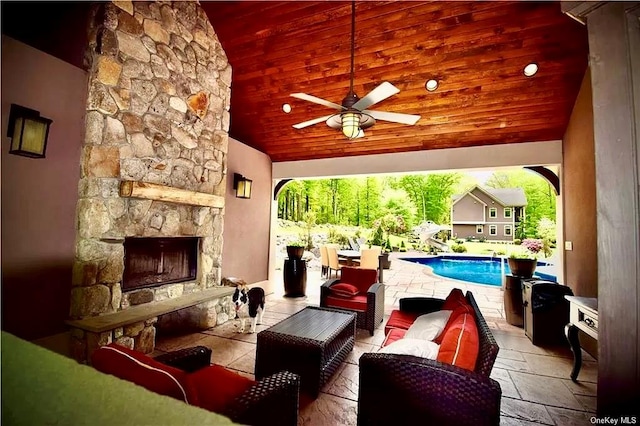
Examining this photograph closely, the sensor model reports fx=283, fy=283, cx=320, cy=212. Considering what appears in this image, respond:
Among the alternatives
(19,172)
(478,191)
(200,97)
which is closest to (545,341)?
(200,97)

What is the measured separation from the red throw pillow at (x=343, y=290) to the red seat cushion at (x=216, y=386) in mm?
2492

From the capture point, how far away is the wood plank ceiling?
348cm

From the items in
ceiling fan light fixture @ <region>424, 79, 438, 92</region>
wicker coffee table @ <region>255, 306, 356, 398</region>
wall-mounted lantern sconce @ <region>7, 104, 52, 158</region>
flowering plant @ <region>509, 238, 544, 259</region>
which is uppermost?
ceiling fan light fixture @ <region>424, 79, 438, 92</region>

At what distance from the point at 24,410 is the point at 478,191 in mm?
22587

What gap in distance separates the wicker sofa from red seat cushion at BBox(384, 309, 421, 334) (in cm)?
117

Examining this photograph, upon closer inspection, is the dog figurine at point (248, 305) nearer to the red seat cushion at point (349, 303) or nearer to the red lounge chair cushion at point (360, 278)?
the red seat cushion at point (349, 303)

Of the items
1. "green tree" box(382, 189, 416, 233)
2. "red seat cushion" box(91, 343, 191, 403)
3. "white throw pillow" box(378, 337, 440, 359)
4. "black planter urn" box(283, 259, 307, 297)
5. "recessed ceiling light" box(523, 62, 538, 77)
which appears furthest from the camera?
"green tree" box(382, 189, 416, 233)

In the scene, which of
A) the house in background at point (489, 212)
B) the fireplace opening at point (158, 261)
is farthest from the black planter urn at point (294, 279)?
the house in background at point (489, 212)

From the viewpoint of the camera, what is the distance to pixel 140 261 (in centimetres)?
333

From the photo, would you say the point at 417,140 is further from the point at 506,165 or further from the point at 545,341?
the point at 545,341

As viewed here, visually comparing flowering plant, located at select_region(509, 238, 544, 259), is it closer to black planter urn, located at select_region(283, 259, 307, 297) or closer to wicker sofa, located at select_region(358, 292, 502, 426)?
wicker sofa, located at select_region(358, 292, 502, 426)

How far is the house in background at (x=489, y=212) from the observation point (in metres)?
19.2

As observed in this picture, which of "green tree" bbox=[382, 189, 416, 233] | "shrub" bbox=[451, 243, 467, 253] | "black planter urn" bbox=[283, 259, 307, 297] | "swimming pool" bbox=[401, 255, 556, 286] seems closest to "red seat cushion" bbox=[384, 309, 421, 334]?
"black planter urn" bbox=[283, 259, 307, 297]

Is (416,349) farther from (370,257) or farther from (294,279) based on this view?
(370,257)
